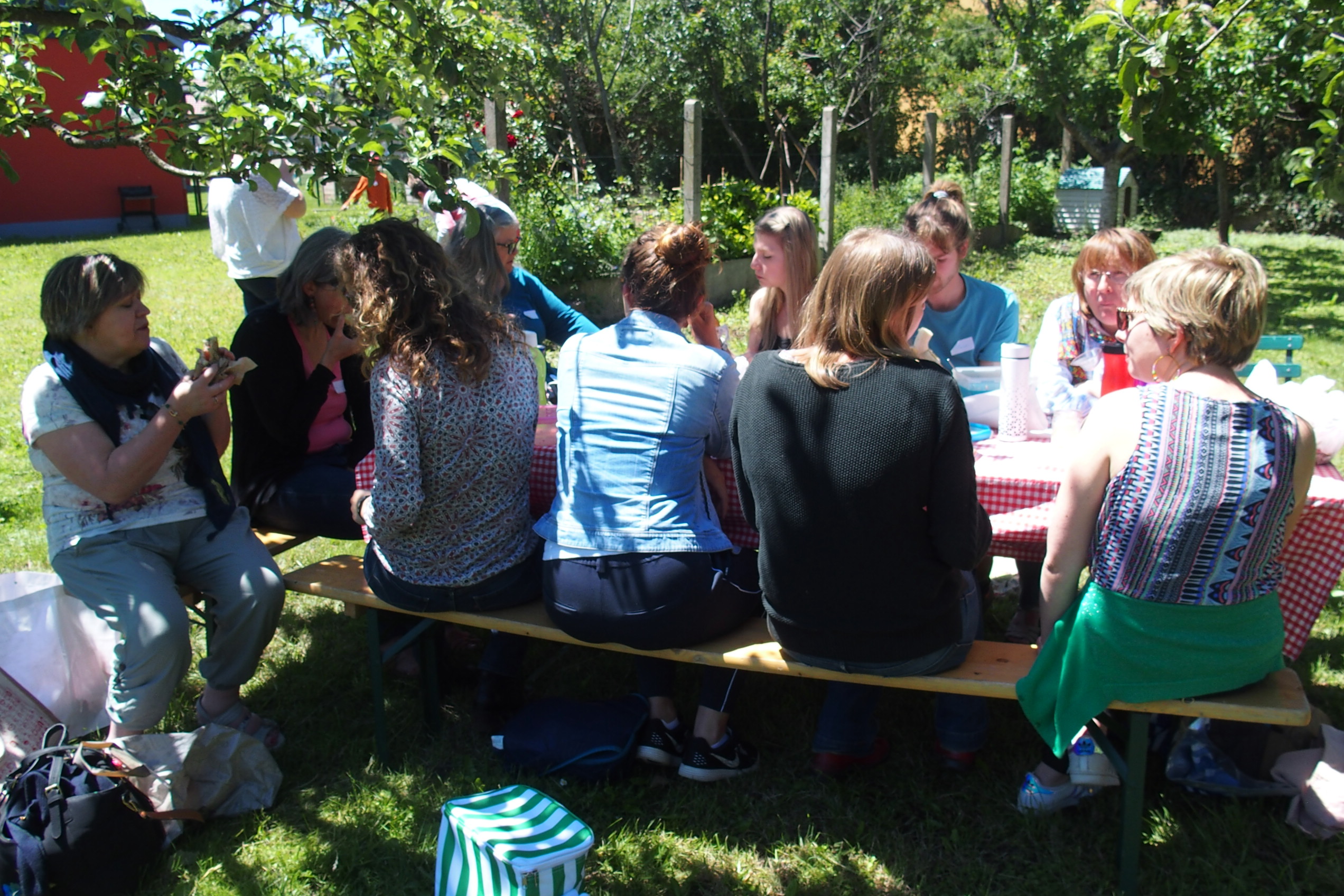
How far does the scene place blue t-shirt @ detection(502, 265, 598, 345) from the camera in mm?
4102

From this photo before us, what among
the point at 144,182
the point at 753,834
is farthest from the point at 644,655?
the point at 144,182

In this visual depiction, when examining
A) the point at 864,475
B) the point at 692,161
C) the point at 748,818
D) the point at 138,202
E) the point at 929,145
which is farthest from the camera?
the point at 138,202

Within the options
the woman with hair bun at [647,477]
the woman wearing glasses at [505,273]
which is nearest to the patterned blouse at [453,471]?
the woman with hair bun at [647,477]

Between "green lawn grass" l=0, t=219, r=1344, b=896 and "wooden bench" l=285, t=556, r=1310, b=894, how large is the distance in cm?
15

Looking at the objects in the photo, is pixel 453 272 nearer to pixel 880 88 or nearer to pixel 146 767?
pixel 146 767

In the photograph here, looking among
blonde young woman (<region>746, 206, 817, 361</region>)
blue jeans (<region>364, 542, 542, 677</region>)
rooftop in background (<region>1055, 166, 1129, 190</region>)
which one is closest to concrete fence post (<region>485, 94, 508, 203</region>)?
blonde young woman (<region>746, 206, 817, 361</region>)

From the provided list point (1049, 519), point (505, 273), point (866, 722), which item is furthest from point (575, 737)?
point (505, 273)

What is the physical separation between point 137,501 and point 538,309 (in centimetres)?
188

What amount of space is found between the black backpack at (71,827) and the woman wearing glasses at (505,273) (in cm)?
185

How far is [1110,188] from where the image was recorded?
35.0 feet

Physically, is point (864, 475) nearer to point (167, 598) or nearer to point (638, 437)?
point (638, 437)

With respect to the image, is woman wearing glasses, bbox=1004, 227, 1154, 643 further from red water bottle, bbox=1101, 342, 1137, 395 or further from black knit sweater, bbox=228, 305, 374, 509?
black knit sweater, bbox=228, 305, 374, 509

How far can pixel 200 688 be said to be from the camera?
3.20 m

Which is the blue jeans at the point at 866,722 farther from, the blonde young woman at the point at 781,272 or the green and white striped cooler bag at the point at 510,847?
the blonde young woman at the point at 781,272
